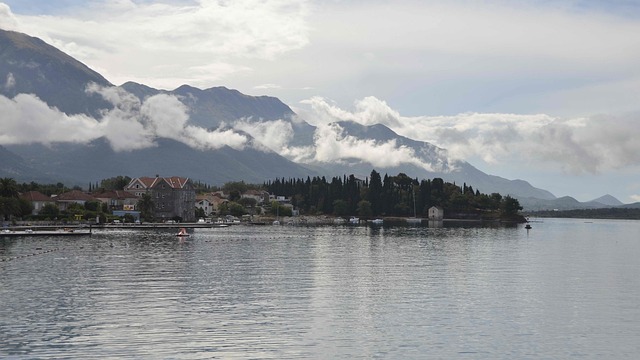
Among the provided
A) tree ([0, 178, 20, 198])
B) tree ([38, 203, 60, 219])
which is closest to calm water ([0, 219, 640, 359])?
tree ([0, 178, 20, 198])

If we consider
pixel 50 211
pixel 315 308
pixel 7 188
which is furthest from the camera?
pixel 50 211

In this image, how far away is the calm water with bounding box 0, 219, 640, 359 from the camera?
37812 millimetres

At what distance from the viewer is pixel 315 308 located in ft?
163

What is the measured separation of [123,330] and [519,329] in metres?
23.1

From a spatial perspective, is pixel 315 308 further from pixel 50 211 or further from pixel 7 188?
pixel 50 211

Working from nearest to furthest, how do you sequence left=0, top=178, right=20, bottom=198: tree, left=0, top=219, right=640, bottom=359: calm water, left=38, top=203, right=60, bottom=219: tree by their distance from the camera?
left=0, top=219, right=640, bottom=359: calm water < left=0, top=178, right=20, bottom=198: tree < left=38, top=203, right=60, bottom=219: tree

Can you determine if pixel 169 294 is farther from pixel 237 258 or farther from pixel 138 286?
pixel 237 258

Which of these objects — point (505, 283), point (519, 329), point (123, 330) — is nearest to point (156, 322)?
point (123, 330)

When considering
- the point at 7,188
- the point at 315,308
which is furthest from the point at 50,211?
the point at 315,308

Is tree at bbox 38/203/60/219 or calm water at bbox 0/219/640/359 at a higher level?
tree at bbox 38/203/60/219

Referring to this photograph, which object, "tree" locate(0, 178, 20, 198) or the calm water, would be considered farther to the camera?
"tree" locate(0, 178, 20, 198)

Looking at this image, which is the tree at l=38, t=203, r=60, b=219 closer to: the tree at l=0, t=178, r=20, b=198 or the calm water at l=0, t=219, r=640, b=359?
the tree at l=0, t=178, r=20, b=198

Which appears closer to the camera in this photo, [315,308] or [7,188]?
[315,308]

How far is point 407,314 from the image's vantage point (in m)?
47.4
